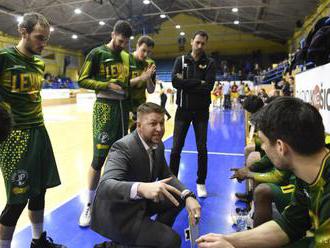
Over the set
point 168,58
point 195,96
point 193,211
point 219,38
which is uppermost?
point 219,38

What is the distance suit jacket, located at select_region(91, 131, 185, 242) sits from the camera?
59.5 inches

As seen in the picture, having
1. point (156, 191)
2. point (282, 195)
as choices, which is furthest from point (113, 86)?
point (282, 195)

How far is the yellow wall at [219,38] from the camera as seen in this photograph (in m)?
26.1

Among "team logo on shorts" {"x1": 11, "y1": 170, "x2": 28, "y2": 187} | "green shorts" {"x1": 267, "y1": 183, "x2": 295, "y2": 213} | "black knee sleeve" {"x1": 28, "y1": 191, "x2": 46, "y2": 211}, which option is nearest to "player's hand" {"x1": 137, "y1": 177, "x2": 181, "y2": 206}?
"green shorts" {"x1": 267, "y1": 183, "x2": 295, "y2": 213}

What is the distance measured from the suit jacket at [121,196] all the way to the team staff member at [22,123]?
1.88 feet

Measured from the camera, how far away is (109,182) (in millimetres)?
1518

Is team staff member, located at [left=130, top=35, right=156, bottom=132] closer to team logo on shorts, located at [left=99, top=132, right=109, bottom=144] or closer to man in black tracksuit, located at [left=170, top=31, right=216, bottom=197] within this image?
man in black tracksuit, located at [left=170, top=31, right=216, bottom=197]

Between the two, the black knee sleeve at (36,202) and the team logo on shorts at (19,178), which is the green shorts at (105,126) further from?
the team logo on shorts at (19,178)

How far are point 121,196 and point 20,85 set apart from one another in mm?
998

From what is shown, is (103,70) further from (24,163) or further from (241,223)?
(241,223)

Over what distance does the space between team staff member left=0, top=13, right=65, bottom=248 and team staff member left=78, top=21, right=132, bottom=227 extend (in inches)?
27.5

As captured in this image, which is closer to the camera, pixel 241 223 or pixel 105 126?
pixel 241 223

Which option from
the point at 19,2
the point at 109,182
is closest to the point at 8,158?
the point at 109,182

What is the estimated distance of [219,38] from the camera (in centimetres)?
2747
